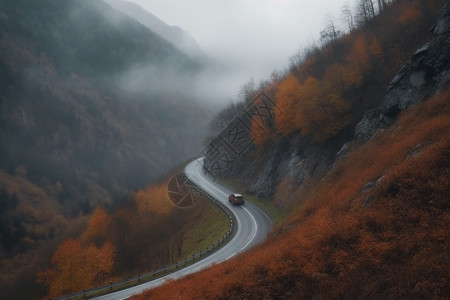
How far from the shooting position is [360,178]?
70.8 feet

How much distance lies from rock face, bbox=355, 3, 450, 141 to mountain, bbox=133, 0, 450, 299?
4.2 inches

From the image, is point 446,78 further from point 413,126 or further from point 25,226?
point 25,226

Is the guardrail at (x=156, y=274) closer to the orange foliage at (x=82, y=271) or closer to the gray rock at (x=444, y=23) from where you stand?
the orange foliage at (x=82, y=271)

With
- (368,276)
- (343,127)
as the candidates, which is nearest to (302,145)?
(343,127)

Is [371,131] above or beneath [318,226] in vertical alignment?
above

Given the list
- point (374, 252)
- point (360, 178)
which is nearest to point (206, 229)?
point (360, 178)

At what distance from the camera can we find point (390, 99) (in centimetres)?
3002

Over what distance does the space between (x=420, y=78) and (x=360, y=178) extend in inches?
528

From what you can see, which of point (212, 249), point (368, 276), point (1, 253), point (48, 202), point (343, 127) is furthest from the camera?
point (48, 202)

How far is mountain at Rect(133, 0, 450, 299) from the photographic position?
1152 centimetres

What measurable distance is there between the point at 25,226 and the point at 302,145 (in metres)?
129

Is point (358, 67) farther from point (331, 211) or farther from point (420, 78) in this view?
point (331, 211)

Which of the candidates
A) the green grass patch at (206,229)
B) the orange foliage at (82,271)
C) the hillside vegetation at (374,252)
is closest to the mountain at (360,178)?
the hillside vegetation at (374,252)

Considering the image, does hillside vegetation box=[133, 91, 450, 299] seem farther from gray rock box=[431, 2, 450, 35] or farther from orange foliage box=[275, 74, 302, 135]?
orange foliage box=[275, 74, 302, 135]
